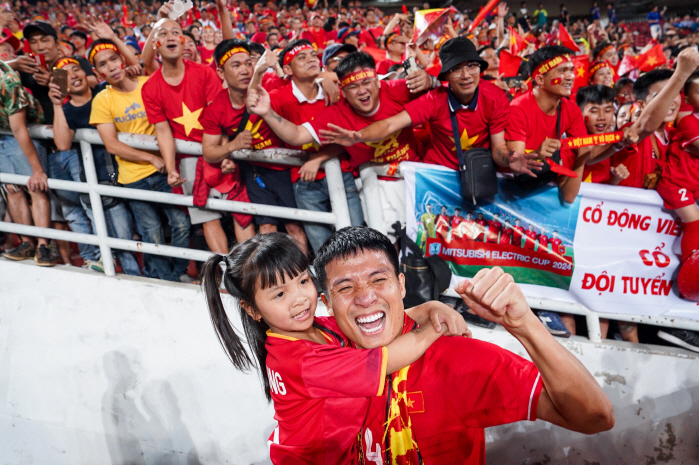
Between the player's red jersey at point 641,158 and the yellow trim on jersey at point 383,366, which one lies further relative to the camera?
the player's red jersey at point 641,158

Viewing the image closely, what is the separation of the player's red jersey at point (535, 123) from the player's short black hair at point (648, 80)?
0.89 m

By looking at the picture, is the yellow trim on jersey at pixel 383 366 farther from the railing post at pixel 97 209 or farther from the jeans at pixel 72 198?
the jeans at pixel 72 198

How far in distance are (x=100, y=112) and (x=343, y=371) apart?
304 centimetres

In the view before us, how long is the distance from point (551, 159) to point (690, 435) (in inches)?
76.6

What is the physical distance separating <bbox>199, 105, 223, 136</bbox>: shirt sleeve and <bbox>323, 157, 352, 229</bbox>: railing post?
A: 0.91 metres

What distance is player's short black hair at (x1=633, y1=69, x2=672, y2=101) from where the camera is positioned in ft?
11.8

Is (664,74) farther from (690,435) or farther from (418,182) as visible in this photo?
(690,435)

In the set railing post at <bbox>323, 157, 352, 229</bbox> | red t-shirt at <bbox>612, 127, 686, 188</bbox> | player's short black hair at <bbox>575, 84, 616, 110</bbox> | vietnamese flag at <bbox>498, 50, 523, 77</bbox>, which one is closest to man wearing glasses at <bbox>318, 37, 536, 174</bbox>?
railing post at <bbox>323, 157, 352, 229</bbox>

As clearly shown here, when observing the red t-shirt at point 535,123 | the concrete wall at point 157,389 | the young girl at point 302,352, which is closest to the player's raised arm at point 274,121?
the young girl at point 302,352

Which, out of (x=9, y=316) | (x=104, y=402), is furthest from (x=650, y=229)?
(x=9, y=316)

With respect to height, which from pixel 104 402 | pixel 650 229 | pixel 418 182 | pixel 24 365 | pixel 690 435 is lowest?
pixel 690 435

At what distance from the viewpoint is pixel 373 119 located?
10.5 ft

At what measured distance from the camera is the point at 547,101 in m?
3.21

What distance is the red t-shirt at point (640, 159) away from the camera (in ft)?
10.4
